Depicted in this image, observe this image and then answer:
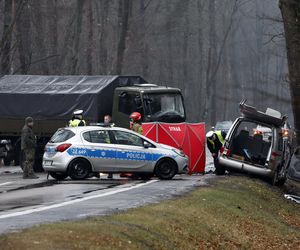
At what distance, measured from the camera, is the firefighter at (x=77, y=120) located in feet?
89.7

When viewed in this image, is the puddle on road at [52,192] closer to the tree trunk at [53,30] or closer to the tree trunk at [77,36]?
the tree trunk at [77,36]

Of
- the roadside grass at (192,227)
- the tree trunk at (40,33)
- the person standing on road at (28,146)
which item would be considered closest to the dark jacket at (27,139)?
the person standing on road at (28,146)

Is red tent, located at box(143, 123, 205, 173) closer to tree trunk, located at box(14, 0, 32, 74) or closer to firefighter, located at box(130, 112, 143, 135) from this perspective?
firefighter, located at box(130, 112, 143, 135)

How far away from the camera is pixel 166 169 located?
79.0 feet

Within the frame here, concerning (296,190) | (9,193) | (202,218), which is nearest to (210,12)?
(296,190)

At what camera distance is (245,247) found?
1393cm

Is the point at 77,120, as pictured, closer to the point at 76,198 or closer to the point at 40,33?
the point at 76,198

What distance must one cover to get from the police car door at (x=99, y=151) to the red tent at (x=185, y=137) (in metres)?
3.16

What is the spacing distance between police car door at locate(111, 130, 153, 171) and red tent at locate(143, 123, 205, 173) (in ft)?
9.25

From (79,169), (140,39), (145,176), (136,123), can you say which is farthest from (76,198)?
(140,39)

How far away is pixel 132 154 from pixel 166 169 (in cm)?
103

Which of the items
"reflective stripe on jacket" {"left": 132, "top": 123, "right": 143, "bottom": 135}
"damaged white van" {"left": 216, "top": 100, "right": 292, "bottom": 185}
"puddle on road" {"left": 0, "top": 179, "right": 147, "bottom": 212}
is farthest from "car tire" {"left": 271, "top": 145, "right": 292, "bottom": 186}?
"reflective stripe on jacket" {"left": 132, "top": 123, "right": 143, "bottom": 135}

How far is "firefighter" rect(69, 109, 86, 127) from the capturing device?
2734 cm

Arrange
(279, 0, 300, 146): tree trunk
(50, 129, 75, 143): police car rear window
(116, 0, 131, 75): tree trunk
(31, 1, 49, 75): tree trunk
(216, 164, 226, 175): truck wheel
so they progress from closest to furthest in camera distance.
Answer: (50, 129, 75, 143): police car rear window → (279, 0, 300, 146): tree trunk → (216, 164, 226, 175): truck wheel → (31, 1, 49, 75): tree trunk → (116, 0, 131, 75): tree trunk
